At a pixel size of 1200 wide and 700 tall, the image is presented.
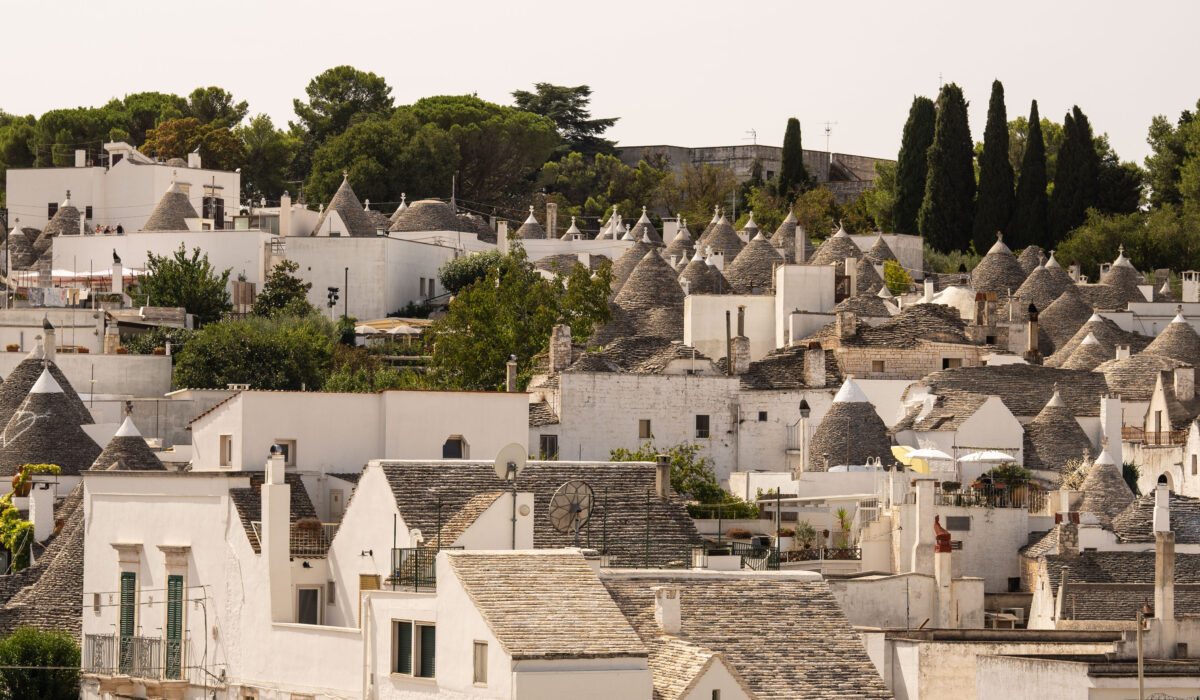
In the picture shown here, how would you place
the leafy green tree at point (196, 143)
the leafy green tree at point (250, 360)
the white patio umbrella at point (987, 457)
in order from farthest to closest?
1. the leafy green tree at point (196, 143)
2. the leafy green tree at point (250, 360)
3. the white patio umbrella at point (987, 457)

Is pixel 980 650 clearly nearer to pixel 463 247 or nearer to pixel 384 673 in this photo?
pixel 384 673

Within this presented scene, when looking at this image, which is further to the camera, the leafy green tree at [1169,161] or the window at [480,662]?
the leafy green tree at [1169,161]

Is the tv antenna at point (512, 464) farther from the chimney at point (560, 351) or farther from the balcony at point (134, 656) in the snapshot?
the chimney at point (560, 351)

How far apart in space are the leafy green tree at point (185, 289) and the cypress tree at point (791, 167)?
113ft

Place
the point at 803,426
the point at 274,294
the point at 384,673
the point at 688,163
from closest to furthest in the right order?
the point at 384,673
the point at 803,426
the point at 274,294
the point at 688,163

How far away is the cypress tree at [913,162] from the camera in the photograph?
95312 millimetres

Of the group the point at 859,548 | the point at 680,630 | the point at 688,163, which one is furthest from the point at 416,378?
the point at 688,163

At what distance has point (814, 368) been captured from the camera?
60469mm

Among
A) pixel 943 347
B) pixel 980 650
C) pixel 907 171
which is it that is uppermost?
pixel 907 171

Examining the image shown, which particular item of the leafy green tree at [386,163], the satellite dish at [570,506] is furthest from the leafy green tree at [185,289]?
the satellite dish at [570,506]

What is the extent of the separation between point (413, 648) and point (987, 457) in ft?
84.5

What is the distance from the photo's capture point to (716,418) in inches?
2301

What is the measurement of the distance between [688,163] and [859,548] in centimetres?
7916

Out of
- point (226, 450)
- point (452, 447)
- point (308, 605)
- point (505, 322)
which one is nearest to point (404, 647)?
→ point (308, 605)
